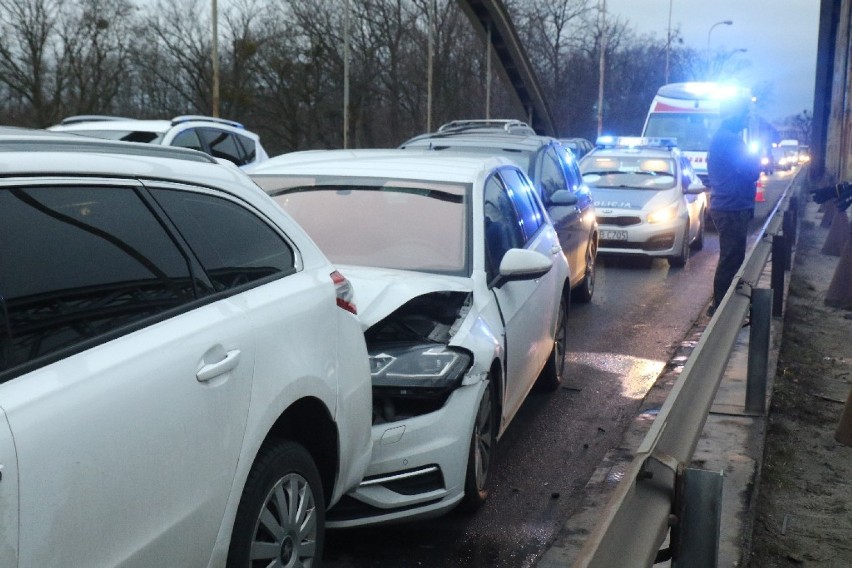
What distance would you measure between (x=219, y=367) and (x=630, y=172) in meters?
14.0

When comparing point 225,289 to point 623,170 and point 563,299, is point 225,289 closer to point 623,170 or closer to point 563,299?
point 563,299

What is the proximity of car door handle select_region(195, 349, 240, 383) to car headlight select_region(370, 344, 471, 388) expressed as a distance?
1607mm

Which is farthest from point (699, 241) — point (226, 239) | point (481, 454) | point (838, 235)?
point (226, 239)

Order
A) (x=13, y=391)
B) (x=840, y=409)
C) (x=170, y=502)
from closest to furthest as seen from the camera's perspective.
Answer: (x=13, y=391), (x=170, y=502), (x=840, y=409)

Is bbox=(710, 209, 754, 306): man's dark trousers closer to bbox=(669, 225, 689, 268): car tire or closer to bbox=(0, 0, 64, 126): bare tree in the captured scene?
bbox=(669, 225, 689, 268): car tire

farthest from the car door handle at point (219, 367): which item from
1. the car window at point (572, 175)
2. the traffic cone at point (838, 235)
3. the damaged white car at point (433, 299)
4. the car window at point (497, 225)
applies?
the traffic cone at point (838, 235)

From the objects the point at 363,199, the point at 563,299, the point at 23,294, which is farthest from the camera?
the point at 563,299

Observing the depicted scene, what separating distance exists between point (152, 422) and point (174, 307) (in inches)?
19.2

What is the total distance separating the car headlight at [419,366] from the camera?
4.74 m

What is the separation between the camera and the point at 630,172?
16.4m

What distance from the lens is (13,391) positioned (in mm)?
2330

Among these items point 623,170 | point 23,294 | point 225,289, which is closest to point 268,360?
point 225,289

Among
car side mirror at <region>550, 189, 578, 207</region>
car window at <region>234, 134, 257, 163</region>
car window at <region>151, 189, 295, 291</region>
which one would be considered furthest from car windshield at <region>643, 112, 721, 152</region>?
car window at <region>151, 189, 295, 291</region>

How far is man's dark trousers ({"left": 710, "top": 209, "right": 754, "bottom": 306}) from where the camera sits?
9898 mm
